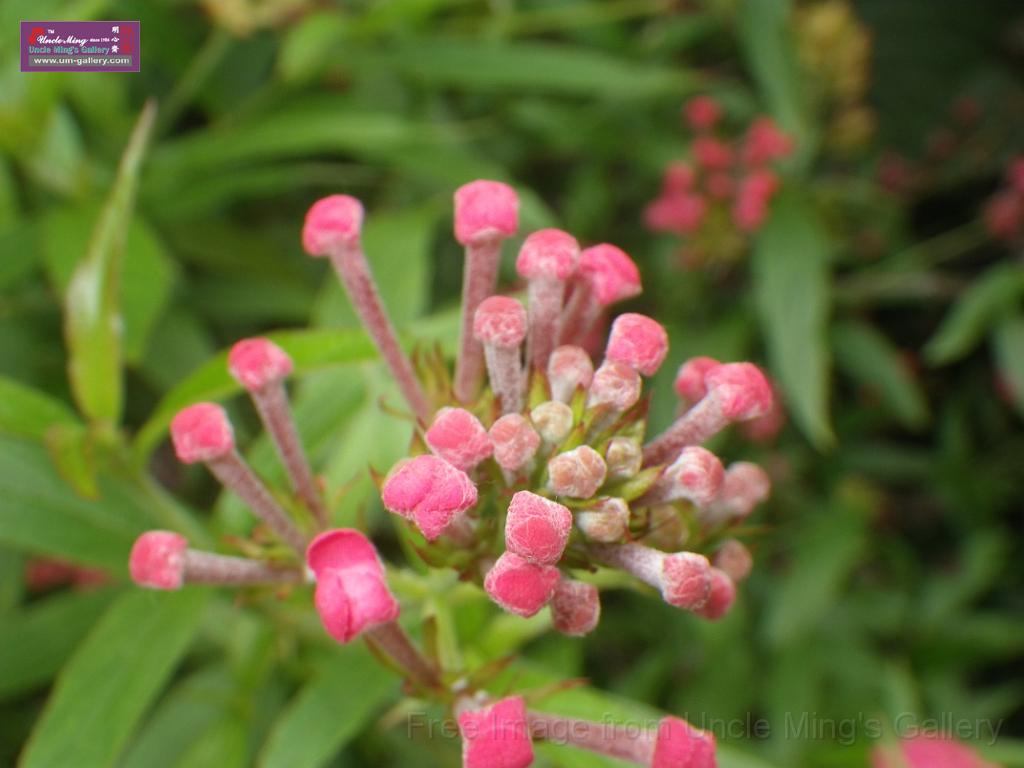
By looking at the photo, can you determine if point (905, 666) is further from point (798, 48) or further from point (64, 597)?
point (64, 597)

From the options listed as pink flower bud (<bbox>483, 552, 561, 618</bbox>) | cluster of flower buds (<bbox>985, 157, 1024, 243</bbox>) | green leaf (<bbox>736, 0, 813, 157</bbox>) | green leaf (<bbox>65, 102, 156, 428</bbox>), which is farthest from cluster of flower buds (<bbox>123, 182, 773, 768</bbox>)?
cluster of flower buds (<bbox>985, 157, 1024, 243</bbox>)

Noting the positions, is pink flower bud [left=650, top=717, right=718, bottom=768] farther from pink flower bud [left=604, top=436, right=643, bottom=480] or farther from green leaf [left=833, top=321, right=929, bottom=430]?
green leaf [left=833, top=321, right=929, bottom=430]

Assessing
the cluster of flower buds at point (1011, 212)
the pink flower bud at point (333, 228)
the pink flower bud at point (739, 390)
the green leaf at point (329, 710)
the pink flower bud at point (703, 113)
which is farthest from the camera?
the cluster of flower buds at point (1011, 212)

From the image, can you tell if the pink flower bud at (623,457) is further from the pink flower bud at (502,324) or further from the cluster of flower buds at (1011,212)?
the cluster of flower buds at (1011,212)

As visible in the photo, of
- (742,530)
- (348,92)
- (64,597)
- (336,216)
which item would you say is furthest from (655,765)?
(348,92)

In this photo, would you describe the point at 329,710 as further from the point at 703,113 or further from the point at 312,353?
the point at 703,113

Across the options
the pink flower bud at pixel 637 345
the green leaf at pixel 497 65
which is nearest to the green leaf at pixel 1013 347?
the green leaf at pixel 497 65
